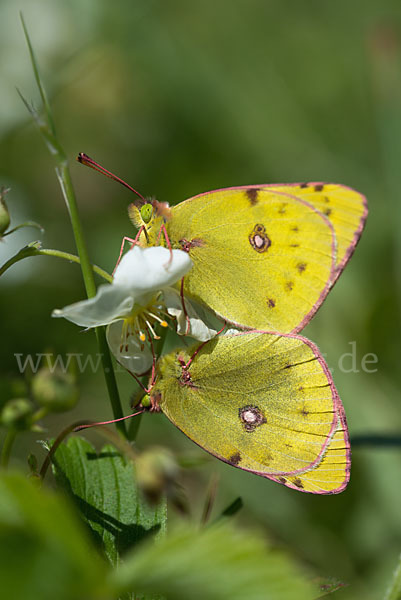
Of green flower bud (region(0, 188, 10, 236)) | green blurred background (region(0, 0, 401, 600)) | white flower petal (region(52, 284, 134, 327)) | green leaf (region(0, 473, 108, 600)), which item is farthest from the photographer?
green blurred background (region(0, 0, 401, 600))

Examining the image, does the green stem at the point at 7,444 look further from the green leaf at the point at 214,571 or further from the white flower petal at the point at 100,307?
the green leaf at the point at 214,571

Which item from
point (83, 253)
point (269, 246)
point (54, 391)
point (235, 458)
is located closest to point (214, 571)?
point (54, 391)

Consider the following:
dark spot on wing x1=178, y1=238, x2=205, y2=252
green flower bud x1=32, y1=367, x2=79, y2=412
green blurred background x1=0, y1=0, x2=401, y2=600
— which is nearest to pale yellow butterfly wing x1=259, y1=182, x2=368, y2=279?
dark spot on wing x1=178, y1=238, x2=205, y2=252

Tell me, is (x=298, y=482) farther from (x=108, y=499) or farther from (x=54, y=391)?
(x=54, y=391)

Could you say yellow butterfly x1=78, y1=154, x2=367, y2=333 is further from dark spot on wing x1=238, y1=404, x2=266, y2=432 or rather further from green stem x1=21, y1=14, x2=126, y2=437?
green stem x1=21, y1=14, x2=126, y2=437

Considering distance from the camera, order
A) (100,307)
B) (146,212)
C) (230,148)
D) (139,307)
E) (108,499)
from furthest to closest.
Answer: (230,148)
(146,212)
(139,307)
(108,499)
(100,307)

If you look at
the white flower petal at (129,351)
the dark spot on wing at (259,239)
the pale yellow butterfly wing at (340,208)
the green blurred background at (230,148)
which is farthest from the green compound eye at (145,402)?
the green blurred background at (230,148)
